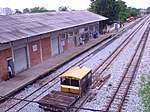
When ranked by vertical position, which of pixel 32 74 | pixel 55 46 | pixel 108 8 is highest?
pixel 108 8

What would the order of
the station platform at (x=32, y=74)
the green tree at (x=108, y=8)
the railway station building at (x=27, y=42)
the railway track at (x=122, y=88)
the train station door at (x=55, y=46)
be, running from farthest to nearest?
the green tree at (x=108, y=8), the train station door at (x=55, y=46), the railway station building at (x=27, y=42), the station platform at (x=32, y=74), the railway track at (x=122, y=88)

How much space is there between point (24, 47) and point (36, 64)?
8.59ft

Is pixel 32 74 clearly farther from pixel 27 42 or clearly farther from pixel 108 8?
pixel 108 8

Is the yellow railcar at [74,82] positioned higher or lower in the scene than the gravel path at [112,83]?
higher

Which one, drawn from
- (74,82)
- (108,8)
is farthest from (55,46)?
(108,8)

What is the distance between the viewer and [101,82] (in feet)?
58.1

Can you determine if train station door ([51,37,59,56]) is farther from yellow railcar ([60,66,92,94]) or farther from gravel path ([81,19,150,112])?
yellow railcar ([60,66,92,94])

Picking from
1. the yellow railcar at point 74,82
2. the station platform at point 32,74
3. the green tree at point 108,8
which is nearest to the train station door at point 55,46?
the station platform at point 32,74

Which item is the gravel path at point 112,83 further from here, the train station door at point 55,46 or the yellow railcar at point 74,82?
the train station door at point 55,46

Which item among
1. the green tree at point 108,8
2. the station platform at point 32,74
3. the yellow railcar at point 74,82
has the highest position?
the green tree at point 108,8

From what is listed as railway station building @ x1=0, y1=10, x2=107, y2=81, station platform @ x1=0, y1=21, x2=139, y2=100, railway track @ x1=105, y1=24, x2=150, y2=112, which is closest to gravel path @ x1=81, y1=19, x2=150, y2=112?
railway track @ x1=105, y1=24, x2=150, y2=112

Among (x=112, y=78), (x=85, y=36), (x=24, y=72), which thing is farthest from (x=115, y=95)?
(x=85, y=36)

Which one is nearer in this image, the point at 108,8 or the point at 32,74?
the point at 32,74

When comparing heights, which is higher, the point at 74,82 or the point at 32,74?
the point at 74,82
